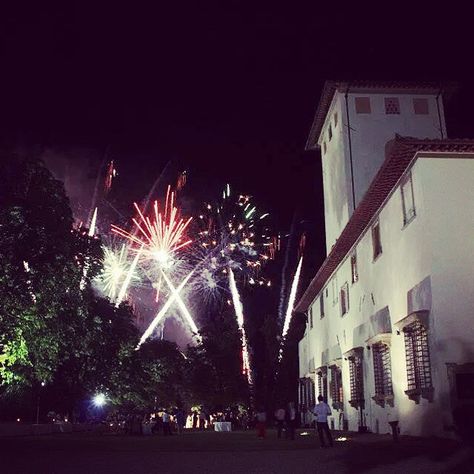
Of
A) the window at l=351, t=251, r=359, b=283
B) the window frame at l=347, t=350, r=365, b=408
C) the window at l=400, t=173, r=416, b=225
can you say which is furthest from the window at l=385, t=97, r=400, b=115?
the window at l=400, t=173, r=416, b=225

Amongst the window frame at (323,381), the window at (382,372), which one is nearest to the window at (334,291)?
the window frame at (323,381)

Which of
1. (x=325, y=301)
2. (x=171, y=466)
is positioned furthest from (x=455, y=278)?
(x=325, y=301)

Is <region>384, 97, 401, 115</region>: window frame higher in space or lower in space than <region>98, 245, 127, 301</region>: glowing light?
higher

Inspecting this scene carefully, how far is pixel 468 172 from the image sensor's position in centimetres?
1723

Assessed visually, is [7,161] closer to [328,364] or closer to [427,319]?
[427,319]

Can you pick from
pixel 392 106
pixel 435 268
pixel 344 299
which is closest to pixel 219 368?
pixel 344 299

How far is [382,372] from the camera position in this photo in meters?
21.6

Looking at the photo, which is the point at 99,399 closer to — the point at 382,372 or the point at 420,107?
the point at 382,372

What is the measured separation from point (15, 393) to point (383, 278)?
17.2 metres

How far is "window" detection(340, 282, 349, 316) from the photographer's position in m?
28.2

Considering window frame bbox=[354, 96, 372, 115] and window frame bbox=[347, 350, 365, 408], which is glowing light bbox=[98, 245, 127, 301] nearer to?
window frame bbox=[347, 350, 365, 408]

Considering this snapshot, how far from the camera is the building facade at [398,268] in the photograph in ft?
53.0

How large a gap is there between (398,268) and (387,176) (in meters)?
3.00

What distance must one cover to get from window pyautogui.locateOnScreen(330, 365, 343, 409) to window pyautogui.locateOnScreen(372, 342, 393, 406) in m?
7.57
